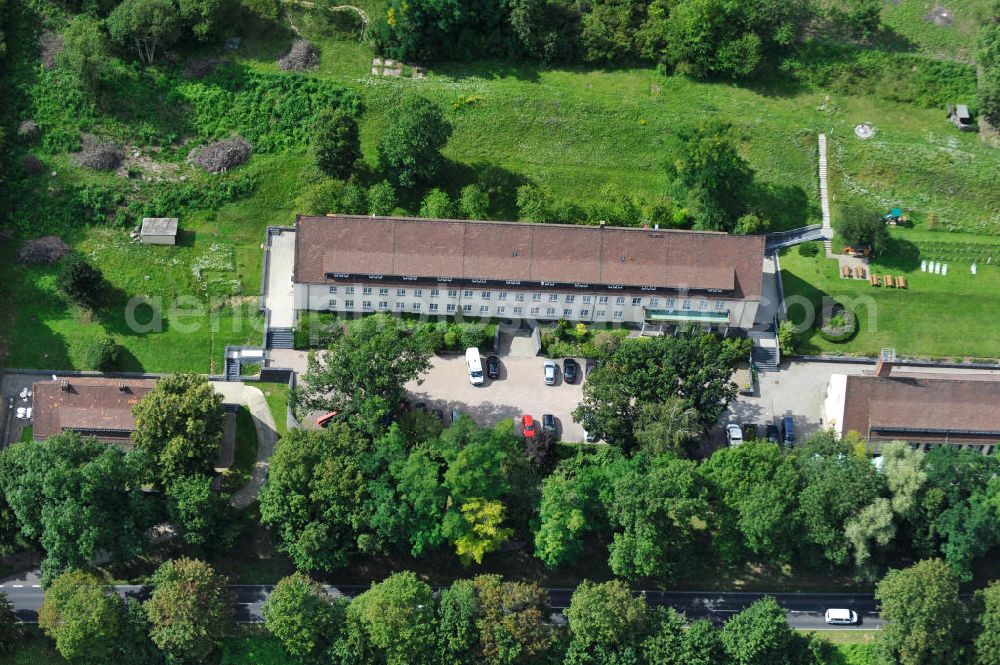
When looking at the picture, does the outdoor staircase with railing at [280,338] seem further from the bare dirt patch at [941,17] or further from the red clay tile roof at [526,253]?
the bare dirt patch at [941,17]

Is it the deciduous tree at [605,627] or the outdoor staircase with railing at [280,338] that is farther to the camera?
the outdoor staircase with railing at [280,338]

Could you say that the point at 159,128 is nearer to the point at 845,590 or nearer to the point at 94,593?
the point at 94,593

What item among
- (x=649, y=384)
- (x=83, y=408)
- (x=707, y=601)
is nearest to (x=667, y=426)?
(x=649, y=384)

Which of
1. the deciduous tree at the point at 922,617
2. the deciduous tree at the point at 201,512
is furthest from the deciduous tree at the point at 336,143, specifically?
the deciduous tree at the point at 922,617

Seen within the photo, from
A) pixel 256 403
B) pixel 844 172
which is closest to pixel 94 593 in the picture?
pixel 256 403

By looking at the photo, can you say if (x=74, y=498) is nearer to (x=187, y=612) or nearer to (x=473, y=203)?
(x=187, y=612)

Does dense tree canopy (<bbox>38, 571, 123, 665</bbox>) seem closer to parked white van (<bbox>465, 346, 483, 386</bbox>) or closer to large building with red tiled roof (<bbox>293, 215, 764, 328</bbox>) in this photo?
large building with red tiled roof (<bbox>293, 215, 764, 328</bbox>)
